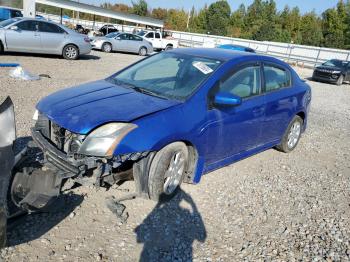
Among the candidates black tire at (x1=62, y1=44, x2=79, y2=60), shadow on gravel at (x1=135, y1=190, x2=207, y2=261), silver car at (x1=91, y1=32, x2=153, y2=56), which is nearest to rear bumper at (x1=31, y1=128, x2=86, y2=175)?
shadow on gravel at (x1=135, y1=190, x2=207, y2=261)

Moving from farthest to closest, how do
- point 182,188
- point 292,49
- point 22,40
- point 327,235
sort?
point 292,49
point 22,40
point 182,188
point 327,235

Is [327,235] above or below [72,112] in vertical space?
below

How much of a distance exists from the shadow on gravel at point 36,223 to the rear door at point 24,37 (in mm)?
11476

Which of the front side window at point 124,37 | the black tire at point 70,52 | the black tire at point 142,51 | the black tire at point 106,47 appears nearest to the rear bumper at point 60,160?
the black tire at point 70,52

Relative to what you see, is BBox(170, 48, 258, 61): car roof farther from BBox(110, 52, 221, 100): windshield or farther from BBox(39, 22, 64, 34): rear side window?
BBox(39, 22, 64, 34): rear side window

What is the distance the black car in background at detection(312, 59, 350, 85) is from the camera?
19.8m

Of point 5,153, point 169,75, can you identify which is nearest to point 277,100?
point 169,75

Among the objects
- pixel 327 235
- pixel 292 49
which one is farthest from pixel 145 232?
pixel 292 49

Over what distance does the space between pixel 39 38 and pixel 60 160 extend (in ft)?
39.5

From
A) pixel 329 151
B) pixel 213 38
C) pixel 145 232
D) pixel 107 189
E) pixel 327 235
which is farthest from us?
pixel 213 38

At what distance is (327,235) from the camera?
3.87m

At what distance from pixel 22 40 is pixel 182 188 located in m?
11.6

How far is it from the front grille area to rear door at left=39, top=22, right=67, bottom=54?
1139 centimetres

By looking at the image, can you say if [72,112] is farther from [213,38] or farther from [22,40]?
[213,38]
